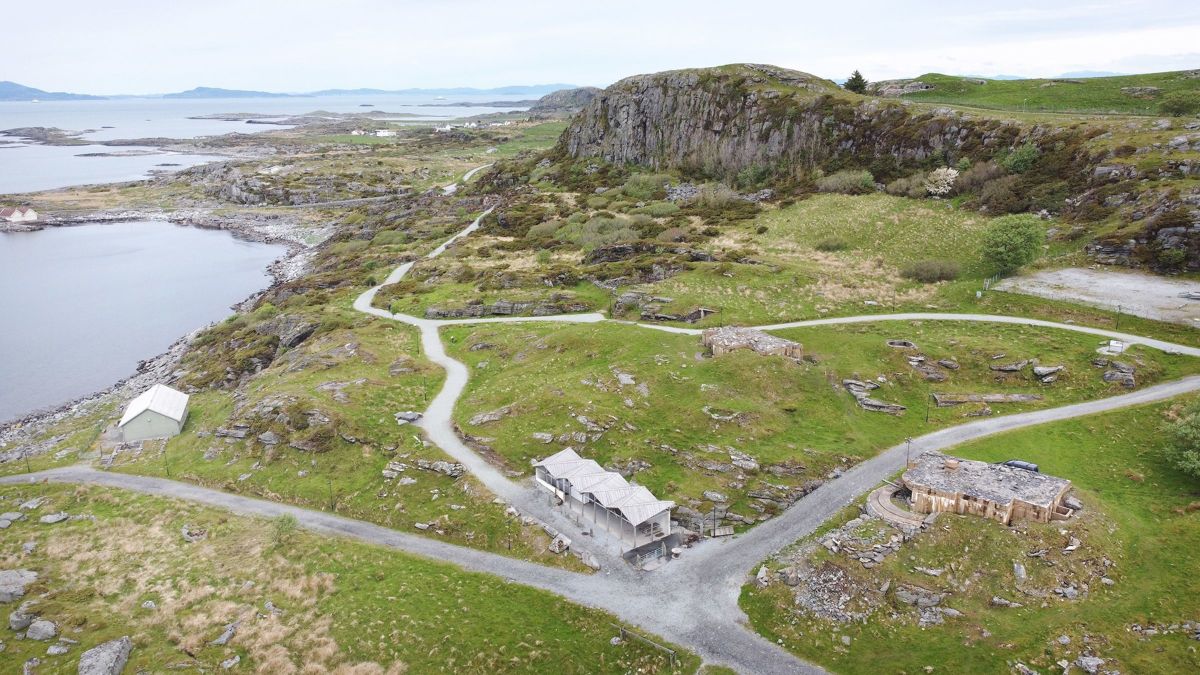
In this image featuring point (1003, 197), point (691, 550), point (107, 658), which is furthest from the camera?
point (1003, 197)

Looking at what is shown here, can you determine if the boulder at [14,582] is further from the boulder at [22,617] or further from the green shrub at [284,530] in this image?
the green shrub at [284,530]

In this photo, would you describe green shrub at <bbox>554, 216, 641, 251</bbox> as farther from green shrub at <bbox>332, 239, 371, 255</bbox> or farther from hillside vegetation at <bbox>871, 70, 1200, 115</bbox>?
hillside vegetation at <bbox>871, 70, 1200, 115</bbox>

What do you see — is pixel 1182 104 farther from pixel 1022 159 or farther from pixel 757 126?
pixel 757 126

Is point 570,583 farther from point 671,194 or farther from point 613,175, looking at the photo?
point 613,175

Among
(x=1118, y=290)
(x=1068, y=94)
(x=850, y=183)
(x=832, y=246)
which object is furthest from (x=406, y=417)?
(x=1068, y=94)

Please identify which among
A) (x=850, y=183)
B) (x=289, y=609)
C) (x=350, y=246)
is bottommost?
(x=289, y=609)

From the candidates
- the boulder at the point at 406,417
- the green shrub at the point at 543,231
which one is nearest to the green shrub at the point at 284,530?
the boulder at the point at 406,417
